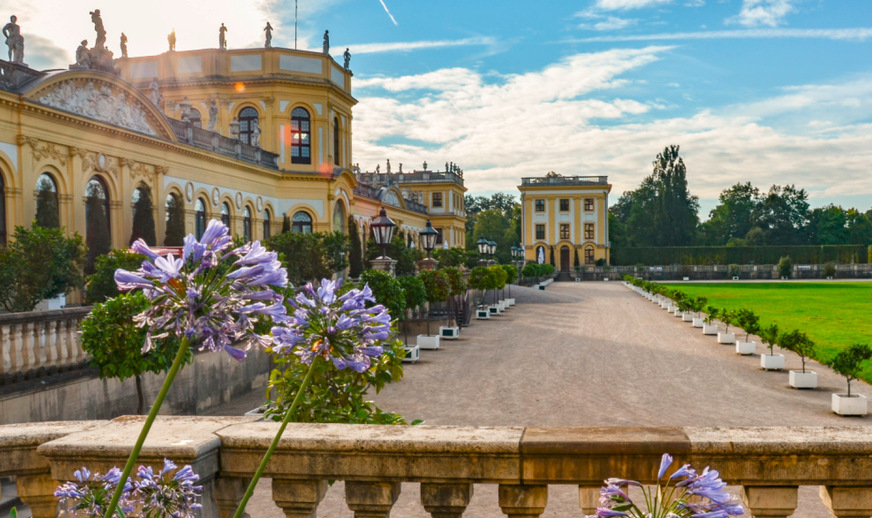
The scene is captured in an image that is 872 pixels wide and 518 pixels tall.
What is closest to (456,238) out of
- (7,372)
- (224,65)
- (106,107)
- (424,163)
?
(424,163)

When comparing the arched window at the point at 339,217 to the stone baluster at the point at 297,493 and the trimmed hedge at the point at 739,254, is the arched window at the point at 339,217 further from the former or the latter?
the trimmed hedge at the point at 739,254

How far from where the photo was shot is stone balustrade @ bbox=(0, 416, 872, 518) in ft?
8.30

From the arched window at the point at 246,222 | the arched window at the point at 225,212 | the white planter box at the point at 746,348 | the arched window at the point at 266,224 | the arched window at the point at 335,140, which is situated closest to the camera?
the white planter box at the point at 746,348

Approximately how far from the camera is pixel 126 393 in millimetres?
10273

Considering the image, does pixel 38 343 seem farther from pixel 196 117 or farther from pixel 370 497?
pixel 196 117

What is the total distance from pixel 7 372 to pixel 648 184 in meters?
99.8

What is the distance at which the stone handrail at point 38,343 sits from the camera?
27.0 ft

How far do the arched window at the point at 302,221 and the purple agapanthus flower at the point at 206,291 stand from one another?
102 feet

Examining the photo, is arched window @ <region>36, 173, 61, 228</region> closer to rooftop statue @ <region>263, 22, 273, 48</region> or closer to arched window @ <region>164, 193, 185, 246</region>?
arched window @ <region>164, 193, 185, 246</region>

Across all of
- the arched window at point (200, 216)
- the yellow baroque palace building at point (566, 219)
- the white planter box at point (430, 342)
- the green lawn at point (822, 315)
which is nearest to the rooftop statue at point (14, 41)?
the arched window at point (200, 216)

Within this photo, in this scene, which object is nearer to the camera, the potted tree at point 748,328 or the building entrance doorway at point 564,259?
the potted tree at point 748,328

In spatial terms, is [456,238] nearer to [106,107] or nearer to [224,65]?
[224,65]

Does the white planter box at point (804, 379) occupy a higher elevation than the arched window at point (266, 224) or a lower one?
lower

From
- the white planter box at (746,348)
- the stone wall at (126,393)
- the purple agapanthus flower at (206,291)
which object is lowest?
the white planter box at (746,348)
